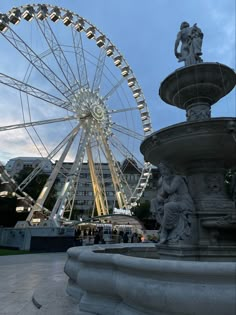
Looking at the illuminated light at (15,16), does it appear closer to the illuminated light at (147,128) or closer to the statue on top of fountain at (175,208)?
the illuminated light at (147,128)

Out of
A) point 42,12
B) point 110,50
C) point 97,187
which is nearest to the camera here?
point 42,12

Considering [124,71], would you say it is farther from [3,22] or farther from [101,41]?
[3,22]

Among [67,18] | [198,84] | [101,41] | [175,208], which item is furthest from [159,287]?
[101,41]

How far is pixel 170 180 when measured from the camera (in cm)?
578

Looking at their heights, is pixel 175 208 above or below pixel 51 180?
below

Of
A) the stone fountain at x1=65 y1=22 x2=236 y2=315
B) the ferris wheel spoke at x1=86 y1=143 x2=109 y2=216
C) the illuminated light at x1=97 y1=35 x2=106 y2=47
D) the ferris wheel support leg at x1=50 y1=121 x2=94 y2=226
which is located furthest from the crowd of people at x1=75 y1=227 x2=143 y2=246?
the illuminated light at x1=97 y1=35 x2=106 y2=47

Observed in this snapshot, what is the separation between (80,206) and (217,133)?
7518 cm

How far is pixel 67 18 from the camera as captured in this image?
26594mm

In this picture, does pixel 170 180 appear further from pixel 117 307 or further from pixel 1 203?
pixel 1 203

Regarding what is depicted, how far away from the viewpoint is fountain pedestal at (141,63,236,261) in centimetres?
549

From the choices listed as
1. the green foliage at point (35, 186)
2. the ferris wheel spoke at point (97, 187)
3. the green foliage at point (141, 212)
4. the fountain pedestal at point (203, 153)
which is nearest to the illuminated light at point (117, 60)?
the ferris wheel spoke at point (97, 187)

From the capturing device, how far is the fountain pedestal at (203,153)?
5488 millimetres

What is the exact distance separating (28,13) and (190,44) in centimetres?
2038

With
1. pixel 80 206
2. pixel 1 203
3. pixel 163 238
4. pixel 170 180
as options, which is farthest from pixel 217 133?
pixel 80 206
